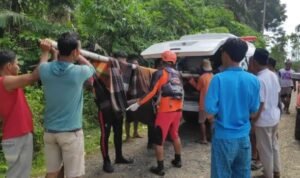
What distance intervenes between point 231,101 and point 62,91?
1.69 metres

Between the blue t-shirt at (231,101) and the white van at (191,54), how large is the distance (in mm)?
3188

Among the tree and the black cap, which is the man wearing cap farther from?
the tree

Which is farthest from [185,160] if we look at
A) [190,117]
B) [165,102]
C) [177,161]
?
[190,117]

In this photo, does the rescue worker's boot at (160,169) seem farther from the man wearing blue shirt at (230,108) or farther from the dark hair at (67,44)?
the dark hair at (67,44)

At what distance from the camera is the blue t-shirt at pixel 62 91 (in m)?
3.78

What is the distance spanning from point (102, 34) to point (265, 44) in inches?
521

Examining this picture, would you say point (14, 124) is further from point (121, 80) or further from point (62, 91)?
point (121, 80)

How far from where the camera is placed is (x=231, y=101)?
3.67m

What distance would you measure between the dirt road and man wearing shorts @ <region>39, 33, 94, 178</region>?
1922 mm

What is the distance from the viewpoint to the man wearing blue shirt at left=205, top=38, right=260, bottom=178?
3619 millimetres

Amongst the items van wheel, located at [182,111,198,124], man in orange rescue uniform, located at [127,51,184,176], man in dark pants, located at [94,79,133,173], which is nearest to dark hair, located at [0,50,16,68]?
man in dark pants, located at [94,79,133,173]

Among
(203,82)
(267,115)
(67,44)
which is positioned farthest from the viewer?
(203,82)

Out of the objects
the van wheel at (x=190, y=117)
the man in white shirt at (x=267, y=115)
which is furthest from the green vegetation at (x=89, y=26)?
the man in white shirt at (x=267, y=115)

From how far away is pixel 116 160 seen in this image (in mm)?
6379
